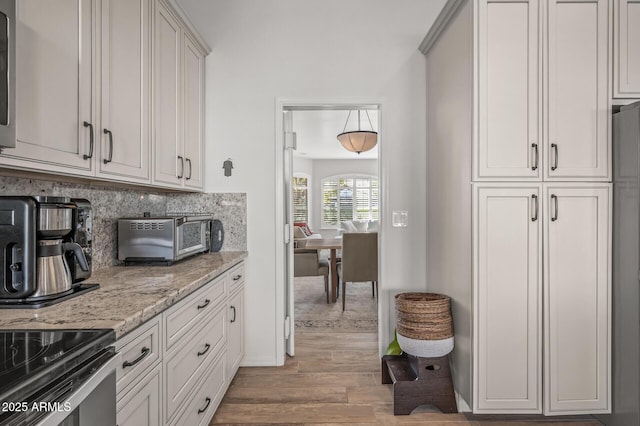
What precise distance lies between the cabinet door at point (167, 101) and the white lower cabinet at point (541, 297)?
1.76 meters

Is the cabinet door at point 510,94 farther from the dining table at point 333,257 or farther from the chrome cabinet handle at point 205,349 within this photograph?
the dining table at point 333,257

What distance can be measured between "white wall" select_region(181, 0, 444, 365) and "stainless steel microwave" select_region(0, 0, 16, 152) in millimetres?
1724

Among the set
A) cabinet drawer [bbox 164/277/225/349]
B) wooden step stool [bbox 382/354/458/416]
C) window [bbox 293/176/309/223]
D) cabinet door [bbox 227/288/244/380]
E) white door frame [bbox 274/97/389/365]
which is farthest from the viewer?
window [bbox 293/176/309/223]

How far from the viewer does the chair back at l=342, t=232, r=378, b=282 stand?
13.6 feet

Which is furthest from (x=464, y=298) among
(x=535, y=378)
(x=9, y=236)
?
(x=9, y=236)

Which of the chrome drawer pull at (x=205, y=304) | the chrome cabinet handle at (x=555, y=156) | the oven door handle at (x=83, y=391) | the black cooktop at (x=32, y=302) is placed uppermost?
the chrome cabinet handle at (x=555, y=156)

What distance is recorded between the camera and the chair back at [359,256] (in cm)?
415

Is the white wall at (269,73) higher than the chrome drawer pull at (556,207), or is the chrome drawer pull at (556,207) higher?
the white wall at (269,73)

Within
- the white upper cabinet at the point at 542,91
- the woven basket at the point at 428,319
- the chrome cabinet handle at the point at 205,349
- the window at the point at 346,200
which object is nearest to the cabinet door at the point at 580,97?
the white upper cabinet at the point at 542,91

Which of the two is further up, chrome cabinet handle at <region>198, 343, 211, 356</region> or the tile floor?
chrome cabinet handle at <region>198, 343, 211, 356</region>

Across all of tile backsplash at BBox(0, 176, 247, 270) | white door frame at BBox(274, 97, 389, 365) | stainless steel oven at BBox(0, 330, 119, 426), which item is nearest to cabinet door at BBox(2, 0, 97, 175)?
tile backsplash at BBox(0, 176, 247, 270)

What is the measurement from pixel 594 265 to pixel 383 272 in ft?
4.14

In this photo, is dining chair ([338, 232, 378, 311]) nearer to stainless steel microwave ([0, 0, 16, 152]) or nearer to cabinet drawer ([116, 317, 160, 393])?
cabinet drawer ([116, 317, 160, 393])

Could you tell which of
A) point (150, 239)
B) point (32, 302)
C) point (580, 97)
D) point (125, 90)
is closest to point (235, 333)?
point (150, 239)
